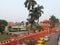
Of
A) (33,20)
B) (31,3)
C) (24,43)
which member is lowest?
(24,43)

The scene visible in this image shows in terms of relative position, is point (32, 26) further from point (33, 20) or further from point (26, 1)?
point (26, 1)

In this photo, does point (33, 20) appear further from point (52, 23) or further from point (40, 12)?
point (52, 23)

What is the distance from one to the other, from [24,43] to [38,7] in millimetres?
36143

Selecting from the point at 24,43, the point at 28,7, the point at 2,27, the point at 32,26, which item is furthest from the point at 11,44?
the point at 2,27

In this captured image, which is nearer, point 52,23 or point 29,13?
point 29,13

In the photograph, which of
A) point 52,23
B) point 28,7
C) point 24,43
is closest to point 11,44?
point 24,43

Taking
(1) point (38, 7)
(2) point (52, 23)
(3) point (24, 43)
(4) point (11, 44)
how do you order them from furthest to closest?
(2) point (52, 23) < (1) point (38, 7) < (3) point (24, 43) < (4) point (11, 44)

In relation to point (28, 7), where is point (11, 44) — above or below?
below

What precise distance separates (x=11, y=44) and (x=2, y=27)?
52.9 meters

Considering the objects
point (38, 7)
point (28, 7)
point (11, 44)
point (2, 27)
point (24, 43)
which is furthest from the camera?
point (2, 27)

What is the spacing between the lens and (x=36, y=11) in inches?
2559

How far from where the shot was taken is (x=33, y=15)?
211ft

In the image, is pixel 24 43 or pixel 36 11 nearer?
pixel 24 43

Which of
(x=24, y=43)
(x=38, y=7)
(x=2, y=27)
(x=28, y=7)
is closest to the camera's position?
(x=24, y=43)
